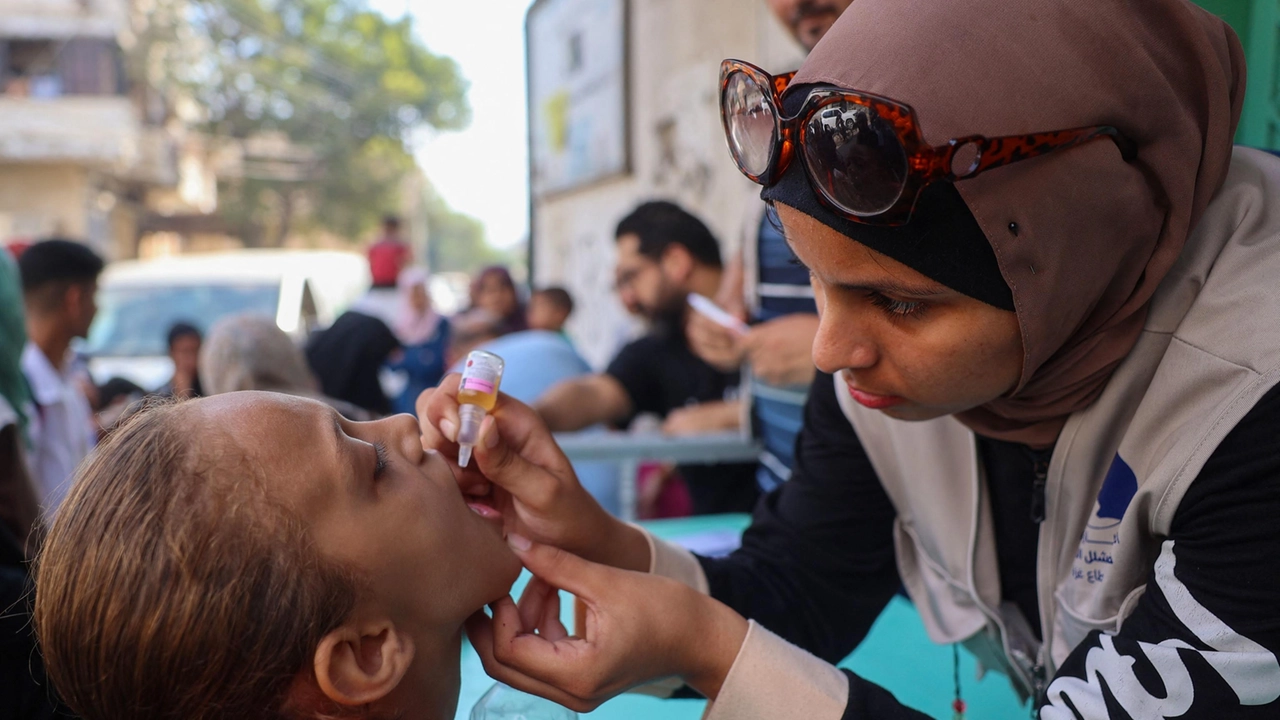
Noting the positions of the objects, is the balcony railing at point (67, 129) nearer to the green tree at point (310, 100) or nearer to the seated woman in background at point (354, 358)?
the green tree at point (310, 100)

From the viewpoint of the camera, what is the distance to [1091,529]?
124cm

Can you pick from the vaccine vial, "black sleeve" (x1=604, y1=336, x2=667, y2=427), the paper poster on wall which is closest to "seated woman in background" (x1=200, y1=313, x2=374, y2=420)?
"black sleeve" (x1=604, y1=336, x2=667, y2=427)

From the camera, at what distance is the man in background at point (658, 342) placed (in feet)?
12.4

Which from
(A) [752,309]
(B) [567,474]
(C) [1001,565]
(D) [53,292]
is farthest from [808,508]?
(D) [53,292]

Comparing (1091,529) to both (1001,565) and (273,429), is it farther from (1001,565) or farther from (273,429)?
(273,429)

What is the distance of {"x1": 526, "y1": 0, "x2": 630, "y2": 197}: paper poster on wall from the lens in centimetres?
684

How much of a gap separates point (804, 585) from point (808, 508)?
0.13 metres

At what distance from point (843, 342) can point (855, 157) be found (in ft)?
0.76

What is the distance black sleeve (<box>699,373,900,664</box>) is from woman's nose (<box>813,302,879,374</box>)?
40 centimetres

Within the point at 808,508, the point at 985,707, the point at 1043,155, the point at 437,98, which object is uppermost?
the point at 437,98

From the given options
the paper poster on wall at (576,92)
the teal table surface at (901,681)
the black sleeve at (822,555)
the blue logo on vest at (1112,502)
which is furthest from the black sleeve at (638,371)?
the paper poster on wall at (576,92)

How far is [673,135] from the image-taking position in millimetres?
6043

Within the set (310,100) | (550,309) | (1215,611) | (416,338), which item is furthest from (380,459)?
(310,100)

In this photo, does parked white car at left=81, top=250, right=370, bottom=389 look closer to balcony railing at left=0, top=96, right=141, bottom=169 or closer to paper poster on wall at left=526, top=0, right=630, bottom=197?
paper poster on wall at left=526, top=0, right=630, bottom=197
